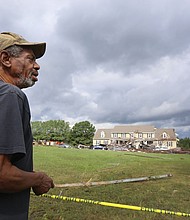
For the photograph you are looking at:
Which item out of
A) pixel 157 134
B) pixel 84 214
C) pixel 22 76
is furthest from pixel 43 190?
pixel 157 134

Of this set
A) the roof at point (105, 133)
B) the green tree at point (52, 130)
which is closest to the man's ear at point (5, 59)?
the green tree at point (52, 130)

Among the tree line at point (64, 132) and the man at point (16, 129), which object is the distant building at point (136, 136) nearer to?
the tree line at point (64, 132)

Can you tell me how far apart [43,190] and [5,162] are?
1.70 feet

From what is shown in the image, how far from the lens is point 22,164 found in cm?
167

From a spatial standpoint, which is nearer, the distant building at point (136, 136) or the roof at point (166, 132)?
the roof at point (166, 132)

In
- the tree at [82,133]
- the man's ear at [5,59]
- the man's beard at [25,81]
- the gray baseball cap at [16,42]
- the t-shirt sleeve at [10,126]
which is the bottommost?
the t-shirt sleeve at [10,126]

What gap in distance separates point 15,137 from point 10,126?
0.07m

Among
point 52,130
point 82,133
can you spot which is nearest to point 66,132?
point 52,130

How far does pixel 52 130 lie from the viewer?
110m

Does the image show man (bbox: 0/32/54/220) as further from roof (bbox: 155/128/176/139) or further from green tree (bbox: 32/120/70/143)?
green tree (bbox: 32/120/70/143)

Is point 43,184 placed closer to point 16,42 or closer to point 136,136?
point 16,42

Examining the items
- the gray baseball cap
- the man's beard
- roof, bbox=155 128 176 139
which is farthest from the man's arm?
roof, bbox=155 128 176 139

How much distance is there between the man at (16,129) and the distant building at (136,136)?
315 ft

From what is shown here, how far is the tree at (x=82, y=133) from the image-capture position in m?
91.9
